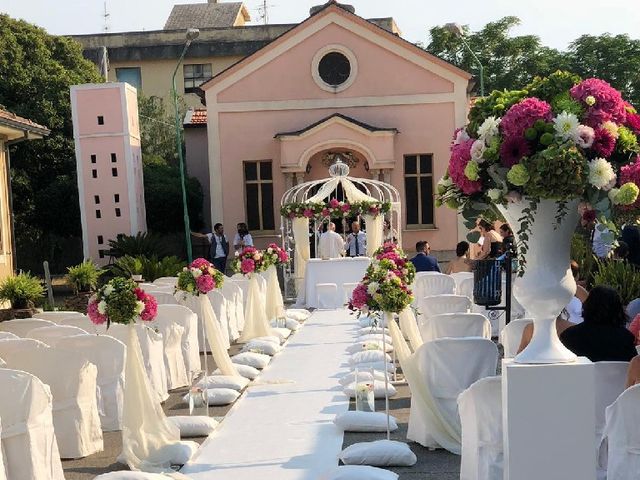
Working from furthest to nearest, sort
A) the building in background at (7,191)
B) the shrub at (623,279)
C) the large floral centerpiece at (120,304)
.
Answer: the building in background at (7,191) → the shrub at (623,279) → the large floral centerpiece at (120,304)

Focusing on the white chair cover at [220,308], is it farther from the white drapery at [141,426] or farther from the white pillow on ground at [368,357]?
the white drapery at [141,426]

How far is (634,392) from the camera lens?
21.0 feet

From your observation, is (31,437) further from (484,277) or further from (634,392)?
(484,277)

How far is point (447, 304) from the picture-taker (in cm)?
1391

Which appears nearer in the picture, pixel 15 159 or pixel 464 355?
pixel 464 355

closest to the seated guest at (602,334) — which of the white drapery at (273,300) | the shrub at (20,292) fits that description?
the white drapery at (273,300)

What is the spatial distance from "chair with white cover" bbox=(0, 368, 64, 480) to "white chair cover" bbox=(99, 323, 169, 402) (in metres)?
3.83

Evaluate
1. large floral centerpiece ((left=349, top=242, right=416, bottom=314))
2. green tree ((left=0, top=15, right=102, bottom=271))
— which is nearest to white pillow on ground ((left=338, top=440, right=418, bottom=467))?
large floral centerpiece ((left=349, top=242, right=416, bottom=314))

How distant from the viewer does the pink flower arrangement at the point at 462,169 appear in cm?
563

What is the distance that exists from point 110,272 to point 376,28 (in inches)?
438

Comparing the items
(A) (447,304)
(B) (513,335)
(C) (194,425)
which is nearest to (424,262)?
(A) (447,304)

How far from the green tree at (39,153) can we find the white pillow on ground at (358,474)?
30.9m

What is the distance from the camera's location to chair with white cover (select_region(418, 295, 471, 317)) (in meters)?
13.8

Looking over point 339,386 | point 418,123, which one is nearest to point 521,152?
point 339,386
